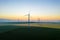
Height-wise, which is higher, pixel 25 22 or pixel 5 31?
pixel 25 22

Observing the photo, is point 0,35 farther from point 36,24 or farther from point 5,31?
point 36,24

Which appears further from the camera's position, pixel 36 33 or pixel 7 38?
pixel 36 33

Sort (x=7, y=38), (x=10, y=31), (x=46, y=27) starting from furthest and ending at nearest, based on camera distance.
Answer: (x=46, y=27) < (x=10, y=31) < (x=7, y=38)

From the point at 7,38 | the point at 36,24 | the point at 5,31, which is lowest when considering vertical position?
the point at 7,38

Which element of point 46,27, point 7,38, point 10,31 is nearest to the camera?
point 7,38

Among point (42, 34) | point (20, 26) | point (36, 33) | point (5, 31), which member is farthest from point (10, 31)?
point (42, 34)
